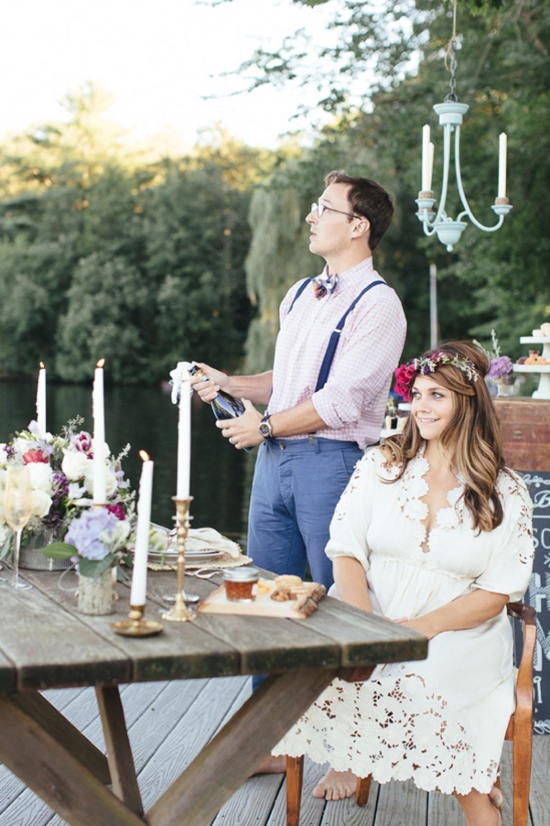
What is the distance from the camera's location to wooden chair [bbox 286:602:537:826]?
206cm

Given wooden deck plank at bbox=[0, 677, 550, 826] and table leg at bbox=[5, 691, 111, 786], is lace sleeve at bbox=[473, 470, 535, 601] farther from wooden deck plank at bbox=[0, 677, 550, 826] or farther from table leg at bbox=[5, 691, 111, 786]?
table leg at bbox=[5, 691, 111, 786]

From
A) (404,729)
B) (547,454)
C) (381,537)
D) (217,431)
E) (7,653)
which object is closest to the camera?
(7,653)

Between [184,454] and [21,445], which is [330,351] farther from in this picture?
[184,454]

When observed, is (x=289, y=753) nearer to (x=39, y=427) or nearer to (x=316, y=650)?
(x=316, y=650)

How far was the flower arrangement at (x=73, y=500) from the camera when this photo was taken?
4.87 feet

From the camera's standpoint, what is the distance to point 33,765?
1.45 meters

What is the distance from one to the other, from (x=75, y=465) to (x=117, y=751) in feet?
1.96

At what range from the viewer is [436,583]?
211 centimetres

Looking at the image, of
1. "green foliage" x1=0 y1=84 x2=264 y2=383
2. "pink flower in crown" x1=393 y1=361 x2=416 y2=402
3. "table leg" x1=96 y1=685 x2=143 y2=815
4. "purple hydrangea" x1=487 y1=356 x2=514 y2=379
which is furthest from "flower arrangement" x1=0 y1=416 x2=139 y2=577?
"green foliage" x1=0 y1=84 x2=264 y2=383

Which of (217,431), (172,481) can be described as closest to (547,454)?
(172,481)

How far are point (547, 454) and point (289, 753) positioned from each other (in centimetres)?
138

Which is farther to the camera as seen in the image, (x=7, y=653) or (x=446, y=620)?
(x=446, y=620)

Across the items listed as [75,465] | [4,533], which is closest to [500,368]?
[75,465]

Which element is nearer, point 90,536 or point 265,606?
point 90,536
